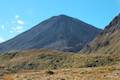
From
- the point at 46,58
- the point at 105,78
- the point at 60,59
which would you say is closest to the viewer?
the point at 105,78

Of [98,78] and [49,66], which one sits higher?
[49,66]

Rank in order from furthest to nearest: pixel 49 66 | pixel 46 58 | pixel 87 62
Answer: pixel 46 58
pixel 49 66
pixel 87 62

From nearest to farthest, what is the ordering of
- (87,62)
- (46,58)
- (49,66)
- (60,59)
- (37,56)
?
(87,62)
(49,66)
(60,59)
(46,58)
(37,56)

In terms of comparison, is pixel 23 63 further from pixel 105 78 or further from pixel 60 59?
pixel 105 78

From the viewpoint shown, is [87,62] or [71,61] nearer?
[87,62]

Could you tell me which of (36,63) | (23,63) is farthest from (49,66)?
(23,63)

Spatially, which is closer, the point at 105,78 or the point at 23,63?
the point at 105,78

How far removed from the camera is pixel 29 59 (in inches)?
6885

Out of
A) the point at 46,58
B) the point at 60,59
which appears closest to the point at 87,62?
the point at 60,59

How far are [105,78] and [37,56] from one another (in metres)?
144

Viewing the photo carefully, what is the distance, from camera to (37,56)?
178125mm

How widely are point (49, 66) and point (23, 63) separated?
28.2 meters

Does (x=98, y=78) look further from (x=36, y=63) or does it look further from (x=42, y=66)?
(x=36, y=63)

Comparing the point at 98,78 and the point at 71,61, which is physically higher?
the point at 71,61
